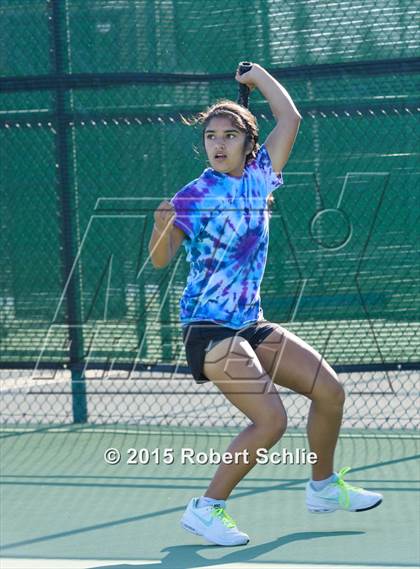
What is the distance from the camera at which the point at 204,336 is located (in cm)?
434

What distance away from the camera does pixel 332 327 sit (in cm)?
684

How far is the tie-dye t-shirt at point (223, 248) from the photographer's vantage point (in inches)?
170

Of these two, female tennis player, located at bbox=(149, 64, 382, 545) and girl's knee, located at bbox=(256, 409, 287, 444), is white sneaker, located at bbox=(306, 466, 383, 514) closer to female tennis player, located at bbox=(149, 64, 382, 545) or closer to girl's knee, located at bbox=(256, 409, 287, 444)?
female tennis player, located at bbox=(149, 64, 382, 545)

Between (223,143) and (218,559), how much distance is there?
4.97 ft

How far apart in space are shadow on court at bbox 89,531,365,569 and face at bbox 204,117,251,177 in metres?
1.41

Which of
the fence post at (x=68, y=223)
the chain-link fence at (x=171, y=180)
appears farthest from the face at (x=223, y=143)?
the fence post at (x=68, y=223)

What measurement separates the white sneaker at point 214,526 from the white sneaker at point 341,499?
1.16 feet

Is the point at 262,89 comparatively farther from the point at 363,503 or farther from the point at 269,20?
the point at 269,20

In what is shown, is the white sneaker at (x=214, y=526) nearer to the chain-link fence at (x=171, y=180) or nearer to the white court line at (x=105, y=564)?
the white court line at (x=105, y=564)

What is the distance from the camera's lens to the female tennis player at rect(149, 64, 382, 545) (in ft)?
14.1

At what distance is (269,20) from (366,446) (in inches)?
98.2

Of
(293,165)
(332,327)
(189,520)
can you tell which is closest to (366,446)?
(332,327)

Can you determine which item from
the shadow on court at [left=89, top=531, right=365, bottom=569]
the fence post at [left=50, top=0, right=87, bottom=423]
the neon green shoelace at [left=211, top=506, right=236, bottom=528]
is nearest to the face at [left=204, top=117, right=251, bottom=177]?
the neon green shoelace at [left=211, top=506, right=236, bottom=528]

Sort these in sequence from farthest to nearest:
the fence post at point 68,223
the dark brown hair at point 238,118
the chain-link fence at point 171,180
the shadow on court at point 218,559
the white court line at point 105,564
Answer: the fence post at point 68,223, the chain-link fence at point 171,180, the dark brown hair at point 238,118, the shadow on court at point 218,559, the white court line at point 105,564
